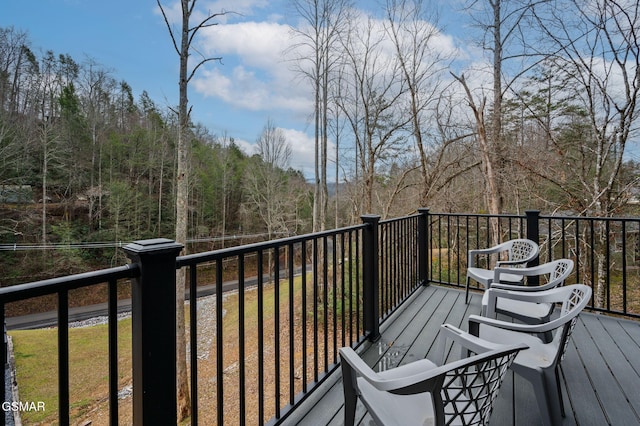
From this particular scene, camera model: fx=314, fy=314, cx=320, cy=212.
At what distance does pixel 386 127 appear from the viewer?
32.7ft

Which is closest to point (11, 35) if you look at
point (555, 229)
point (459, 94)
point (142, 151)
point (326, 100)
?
point (142, 151)

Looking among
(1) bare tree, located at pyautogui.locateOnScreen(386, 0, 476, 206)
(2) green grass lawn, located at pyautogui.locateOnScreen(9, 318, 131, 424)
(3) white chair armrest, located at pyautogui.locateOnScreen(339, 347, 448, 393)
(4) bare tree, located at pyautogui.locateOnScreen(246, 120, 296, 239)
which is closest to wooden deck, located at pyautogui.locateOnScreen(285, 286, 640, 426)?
(3) white chair armrest, located at pyautogui.locateOnScreen(339, 347, 448, 393)

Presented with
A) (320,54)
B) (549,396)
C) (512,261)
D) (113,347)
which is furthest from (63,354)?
(320,54)

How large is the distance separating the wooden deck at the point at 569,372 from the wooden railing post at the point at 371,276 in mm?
145

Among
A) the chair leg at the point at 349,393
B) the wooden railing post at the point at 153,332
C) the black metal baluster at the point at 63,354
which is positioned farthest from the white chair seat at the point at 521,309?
the black metal baluster at the point at 63,354

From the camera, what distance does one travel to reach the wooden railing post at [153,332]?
0.98 meters

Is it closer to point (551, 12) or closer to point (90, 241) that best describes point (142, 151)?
point (90, 241)

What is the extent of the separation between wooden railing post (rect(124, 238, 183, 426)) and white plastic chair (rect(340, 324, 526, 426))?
630 mm

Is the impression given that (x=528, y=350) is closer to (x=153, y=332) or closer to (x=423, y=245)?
(x=153, y=332)

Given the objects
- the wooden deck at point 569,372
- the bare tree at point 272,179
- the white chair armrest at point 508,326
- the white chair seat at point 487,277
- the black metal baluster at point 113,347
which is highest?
the bare tree at point 272,179

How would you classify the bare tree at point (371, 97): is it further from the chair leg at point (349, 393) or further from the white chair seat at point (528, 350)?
the chair leg at point (349, 393)

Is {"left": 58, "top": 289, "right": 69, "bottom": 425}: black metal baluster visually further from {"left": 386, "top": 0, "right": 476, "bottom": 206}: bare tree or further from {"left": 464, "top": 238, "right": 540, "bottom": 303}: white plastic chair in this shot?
{"left": 386, "top": 0, "right": 476, "bottom": 206}: bare tree

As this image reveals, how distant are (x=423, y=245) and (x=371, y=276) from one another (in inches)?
71.0

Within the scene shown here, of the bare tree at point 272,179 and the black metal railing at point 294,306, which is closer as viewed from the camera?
the black metal railing at point 294,306
